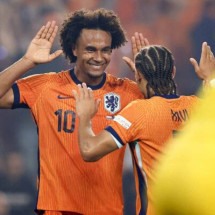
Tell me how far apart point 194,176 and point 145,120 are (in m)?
1.80

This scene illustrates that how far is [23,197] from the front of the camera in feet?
24.5

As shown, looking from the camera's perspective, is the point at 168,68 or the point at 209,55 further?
the point at 209,55

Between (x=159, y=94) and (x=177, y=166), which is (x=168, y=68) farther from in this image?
(x=177, y=166)

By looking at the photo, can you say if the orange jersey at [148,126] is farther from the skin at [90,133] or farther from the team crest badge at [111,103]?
the team crest badge at [111,103]

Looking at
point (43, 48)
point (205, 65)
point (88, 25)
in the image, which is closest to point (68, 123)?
point (43, 48)

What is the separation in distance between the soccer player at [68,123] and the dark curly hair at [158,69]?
488 mm

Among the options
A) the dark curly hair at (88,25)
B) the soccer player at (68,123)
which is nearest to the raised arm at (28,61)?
the soccer player at (68,123)

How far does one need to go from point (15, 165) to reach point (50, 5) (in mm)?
1995

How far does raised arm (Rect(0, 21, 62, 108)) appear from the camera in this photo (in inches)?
169

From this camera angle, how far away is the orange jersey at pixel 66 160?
4.38 m

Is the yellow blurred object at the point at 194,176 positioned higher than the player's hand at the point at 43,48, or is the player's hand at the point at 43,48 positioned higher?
the player's hand at the point at 43,48

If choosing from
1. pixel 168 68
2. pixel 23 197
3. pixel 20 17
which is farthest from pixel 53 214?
pixel 20 17

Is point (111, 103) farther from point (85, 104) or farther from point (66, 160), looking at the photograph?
point (85, 104)

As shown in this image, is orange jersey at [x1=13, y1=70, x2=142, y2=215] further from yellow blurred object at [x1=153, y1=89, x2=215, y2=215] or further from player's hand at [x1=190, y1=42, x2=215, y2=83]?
yellow blurred object at [x1=153, y1=89, x2=215, y2=215]
